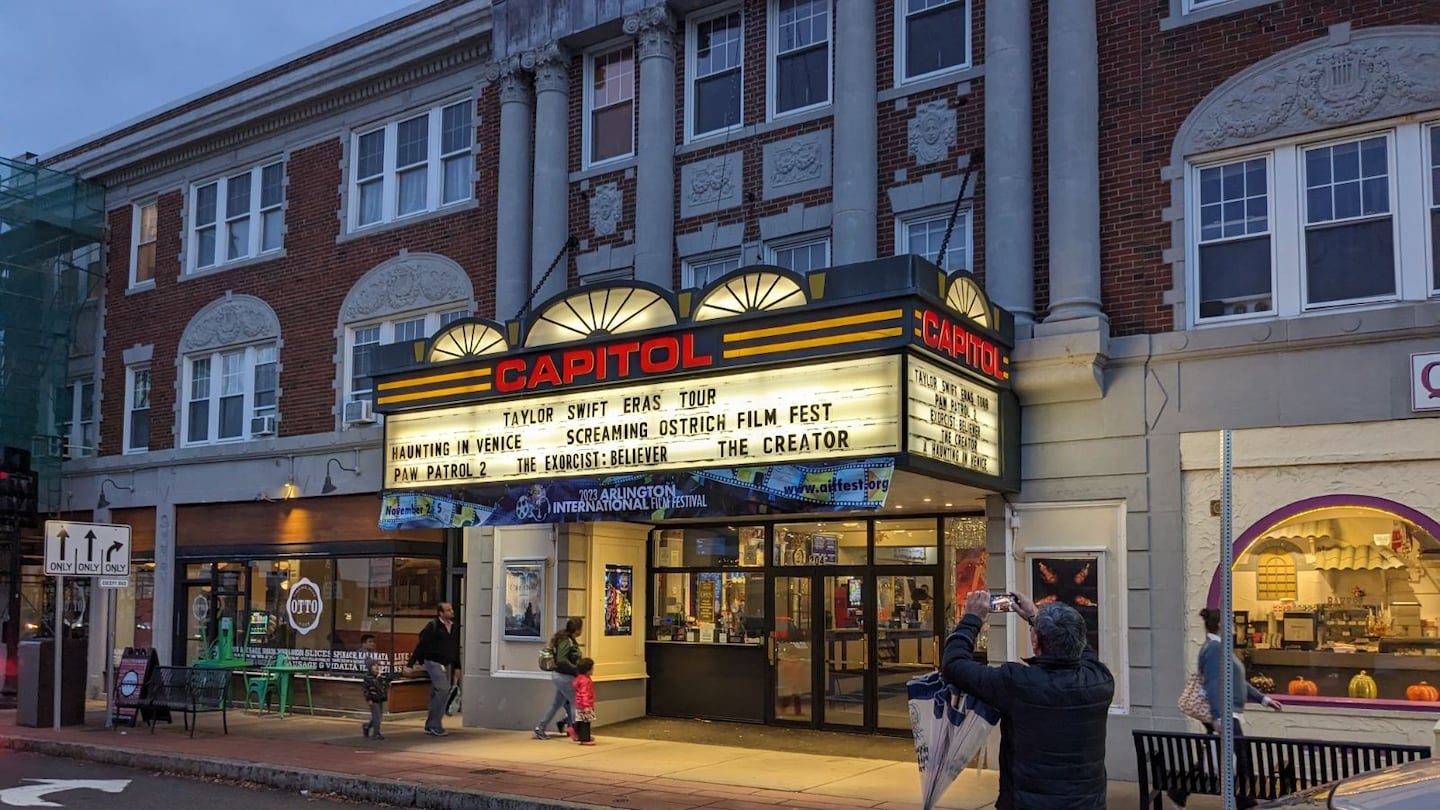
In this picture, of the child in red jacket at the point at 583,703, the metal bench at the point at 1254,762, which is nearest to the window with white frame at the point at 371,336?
the child in red jacket at the point at 583,703

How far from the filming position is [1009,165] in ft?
46.8

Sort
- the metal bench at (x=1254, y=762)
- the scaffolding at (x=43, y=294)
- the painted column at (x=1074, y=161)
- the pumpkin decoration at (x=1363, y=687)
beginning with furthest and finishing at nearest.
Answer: the scaffolding at (x=43, y=294), the painted column at (x=1074, y=161), the pumpkin decoration at (x=1363, y=687), the metal bench at (x=1254, y=762)

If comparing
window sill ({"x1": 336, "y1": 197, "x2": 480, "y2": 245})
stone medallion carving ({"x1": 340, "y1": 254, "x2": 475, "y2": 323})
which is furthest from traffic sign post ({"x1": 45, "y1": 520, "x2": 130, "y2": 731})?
window sill ({"x1": 336, "y1": 197, "x2": 480, "y2": 245})

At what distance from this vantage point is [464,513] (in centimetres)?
1606

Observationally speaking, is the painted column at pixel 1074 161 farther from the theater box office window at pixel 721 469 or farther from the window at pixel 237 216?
the window at pixel 237 216

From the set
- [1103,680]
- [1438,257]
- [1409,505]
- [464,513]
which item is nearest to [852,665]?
[464,513]

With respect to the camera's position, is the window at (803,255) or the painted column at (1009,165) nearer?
the painted column at (1009,165)

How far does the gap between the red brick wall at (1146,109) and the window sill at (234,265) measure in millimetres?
14308

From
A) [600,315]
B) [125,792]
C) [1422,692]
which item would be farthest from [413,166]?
[1422,692]

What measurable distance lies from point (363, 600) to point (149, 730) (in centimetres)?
375

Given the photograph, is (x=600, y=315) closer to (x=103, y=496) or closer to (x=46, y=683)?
(x=46, y=683)

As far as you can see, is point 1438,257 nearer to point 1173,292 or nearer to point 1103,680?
point 1173,292

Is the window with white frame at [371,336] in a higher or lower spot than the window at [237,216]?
lower

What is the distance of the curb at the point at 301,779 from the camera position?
38.9 feet
